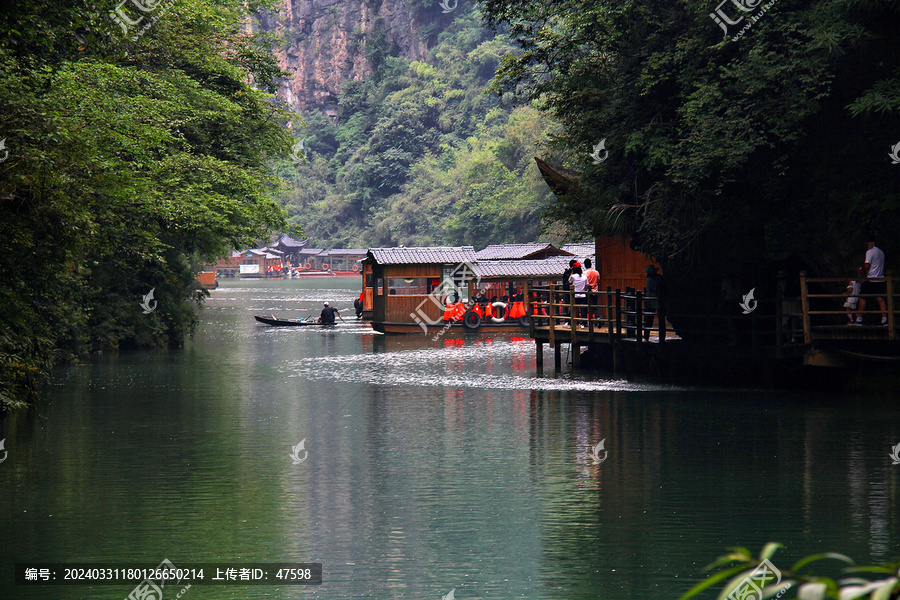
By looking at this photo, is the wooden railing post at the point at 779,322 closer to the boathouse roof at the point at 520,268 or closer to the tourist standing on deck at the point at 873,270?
the tourist standing on deck at the point at 873,270

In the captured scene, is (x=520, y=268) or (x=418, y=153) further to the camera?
(x=418, y=153)

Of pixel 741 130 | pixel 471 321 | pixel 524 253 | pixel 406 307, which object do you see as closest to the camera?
pixel 741 130

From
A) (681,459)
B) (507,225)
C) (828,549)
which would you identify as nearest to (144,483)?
(681,459)

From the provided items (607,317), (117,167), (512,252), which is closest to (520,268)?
(512,252)

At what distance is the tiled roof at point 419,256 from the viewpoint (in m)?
39.9

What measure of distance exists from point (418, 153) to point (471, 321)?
77792 millimetres

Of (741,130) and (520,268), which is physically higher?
(741,130)

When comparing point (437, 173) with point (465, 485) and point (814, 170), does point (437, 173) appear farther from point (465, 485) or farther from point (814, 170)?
point (465, 485)

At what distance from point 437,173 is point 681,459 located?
95730mm

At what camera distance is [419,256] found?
1594 inches

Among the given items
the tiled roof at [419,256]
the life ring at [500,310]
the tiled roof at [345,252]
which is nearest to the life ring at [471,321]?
the life ring at [500,310]

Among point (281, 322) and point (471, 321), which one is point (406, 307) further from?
point (281, 322)

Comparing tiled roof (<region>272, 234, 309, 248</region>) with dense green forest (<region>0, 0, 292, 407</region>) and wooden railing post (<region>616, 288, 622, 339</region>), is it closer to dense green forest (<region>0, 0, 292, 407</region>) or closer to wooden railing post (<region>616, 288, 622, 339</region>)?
dense green forest (<region>0, 0, 292, 407</region>)

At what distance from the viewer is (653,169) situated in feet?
69.7
